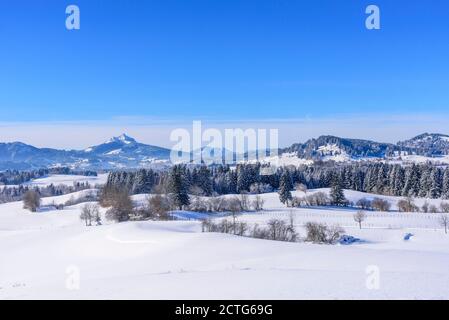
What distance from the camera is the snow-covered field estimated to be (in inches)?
467

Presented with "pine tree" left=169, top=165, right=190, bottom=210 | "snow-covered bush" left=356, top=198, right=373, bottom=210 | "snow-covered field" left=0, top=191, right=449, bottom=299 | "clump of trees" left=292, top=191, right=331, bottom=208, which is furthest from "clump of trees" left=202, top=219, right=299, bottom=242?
"snow-covered bush" left=356, top=198, right=373, bottom=210

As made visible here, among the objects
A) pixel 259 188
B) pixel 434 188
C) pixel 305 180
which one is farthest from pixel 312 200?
pixel 434 188

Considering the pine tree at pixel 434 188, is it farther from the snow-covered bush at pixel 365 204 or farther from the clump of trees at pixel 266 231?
the clump of trees at pixel 266 231

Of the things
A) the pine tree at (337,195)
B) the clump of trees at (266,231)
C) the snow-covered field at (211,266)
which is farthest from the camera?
the pine tree at (337,195)

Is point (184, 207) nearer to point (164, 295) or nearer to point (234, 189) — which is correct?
point (234, 189)

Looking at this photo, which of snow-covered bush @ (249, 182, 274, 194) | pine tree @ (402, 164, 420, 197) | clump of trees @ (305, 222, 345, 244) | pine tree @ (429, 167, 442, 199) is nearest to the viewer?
clump of trees @ (305, 222, 345, 244)

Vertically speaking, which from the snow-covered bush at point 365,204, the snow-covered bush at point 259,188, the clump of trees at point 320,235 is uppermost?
the snow-covered bush at point 259,188

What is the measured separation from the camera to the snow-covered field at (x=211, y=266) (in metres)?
11.9

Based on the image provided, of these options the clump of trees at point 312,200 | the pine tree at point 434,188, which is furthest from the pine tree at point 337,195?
the pine tree at point 434,188

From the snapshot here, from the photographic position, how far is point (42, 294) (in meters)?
13.1

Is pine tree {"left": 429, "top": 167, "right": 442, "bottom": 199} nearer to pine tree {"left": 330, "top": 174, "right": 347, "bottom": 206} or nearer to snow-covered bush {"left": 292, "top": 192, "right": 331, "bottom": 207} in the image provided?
pine tree {"left": 330, "top": 174, "right": 347, "bottom": 206}

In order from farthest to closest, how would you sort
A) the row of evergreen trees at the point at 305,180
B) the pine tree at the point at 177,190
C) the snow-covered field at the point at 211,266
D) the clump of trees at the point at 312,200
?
the row of evergreen trees at the point at 305,180, the clump of trees at the point at 312,200, the pine tree at the point at 177,190, the snow-covered field at the point at 211,266

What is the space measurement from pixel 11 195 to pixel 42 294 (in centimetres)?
18036
